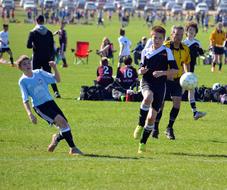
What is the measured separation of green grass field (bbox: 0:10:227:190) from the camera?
33.9ft

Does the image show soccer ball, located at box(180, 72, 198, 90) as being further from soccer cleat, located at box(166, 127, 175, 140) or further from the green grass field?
the green grass field

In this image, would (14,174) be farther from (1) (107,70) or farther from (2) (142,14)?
(2) (142,14)

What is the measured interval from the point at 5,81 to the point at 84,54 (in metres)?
11.3

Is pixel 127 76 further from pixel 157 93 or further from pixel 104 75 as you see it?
pixel 157 93

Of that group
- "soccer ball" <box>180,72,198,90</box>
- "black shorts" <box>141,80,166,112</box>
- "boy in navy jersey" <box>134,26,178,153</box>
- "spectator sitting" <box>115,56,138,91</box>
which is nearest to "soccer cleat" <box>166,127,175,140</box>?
"soccer ball" <box>180,72,198,90</box>

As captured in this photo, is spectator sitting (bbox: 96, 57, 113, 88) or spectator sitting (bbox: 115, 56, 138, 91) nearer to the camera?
spectator sitting (bbox: 115, 56, 138, 91)

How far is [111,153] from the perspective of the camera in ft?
41.5

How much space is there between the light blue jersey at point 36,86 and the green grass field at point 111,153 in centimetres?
87

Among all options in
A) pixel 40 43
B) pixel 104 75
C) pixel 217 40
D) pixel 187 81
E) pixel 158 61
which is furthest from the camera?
pixel 217 40

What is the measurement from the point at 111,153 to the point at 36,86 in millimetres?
1618

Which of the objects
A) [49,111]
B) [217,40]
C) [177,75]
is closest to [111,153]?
[49,111]

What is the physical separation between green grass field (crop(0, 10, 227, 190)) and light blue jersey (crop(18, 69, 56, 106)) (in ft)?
2.84

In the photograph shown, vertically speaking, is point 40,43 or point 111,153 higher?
point 40,43

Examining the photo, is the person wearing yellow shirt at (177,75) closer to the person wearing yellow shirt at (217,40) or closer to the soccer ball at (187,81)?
the soccer ball at (187,81)
